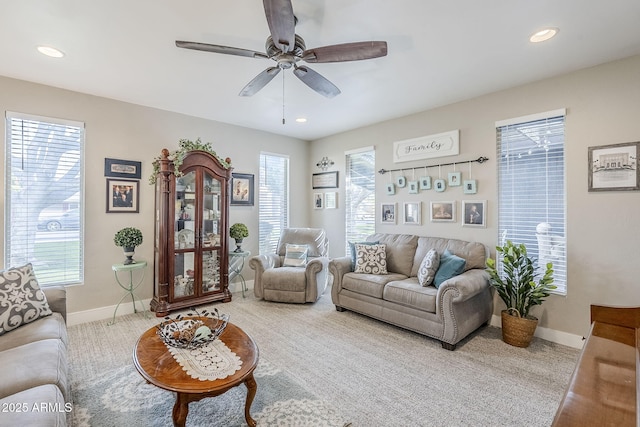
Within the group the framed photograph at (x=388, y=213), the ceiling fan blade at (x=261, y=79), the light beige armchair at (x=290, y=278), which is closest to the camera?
the ceiling fan blade at (x=261, y=79)

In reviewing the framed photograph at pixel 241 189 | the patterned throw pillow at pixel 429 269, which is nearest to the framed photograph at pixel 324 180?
the framed photograph at pixel 241 189

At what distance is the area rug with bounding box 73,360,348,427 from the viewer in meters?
1.83

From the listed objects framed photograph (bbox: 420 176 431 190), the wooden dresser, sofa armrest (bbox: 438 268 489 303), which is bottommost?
sofa armrest (bbox: 438 268 489 303)

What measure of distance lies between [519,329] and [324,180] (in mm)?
3663

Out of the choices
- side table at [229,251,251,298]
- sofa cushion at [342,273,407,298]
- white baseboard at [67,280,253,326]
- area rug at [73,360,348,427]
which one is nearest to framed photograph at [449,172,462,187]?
sofa cushion at [342,273,407,298]

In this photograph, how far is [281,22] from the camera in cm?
163

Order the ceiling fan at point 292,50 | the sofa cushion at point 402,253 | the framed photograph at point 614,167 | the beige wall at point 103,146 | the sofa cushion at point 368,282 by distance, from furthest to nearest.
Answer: the sofa cushion at point 402,253 < the sofa cushion at point 368,282 < the beige wall at point 103,146 < the framed photograph at point 614,167 < the ceiling fan at point 292,50

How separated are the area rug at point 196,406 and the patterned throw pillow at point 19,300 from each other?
0.62m

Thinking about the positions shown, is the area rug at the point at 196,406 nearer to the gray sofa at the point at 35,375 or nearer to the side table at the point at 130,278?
the gray sofa at the point at 35,375

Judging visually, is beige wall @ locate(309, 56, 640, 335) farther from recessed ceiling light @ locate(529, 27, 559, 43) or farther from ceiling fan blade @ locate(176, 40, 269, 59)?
ceiling fan blade @ locate(176, 40, 269, 59)

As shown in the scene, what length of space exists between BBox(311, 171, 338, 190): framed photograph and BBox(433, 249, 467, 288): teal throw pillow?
2552 mm

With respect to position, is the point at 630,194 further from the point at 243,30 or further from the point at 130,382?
the point at 130,382

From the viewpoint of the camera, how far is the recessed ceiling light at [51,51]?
8.10ft

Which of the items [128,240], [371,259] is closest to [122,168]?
[128,240]
